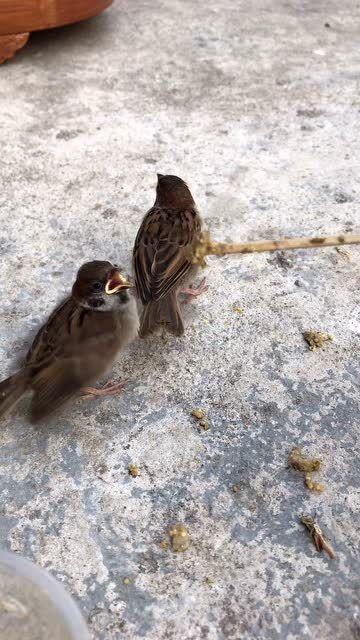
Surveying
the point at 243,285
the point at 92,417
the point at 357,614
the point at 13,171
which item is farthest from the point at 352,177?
the point at 357,614

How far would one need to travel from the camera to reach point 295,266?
12.4ft

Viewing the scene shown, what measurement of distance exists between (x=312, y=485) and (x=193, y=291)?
131cm

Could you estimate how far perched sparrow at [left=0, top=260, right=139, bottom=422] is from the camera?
9.44 ft

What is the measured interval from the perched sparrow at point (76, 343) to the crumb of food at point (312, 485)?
1003 millimetres

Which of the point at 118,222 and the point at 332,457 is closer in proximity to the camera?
the point at 332,457

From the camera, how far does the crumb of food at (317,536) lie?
2.52 meters

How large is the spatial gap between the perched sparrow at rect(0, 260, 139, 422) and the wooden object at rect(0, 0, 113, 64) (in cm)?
319

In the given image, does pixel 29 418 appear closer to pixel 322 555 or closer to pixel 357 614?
pixel 322 555

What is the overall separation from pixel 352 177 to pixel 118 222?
5.31ft

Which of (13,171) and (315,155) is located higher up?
(13,171)

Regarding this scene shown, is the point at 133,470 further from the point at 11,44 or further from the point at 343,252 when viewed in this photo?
the point at 11,44

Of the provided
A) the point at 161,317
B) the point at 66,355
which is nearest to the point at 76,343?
the point at 66,355

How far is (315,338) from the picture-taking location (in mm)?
3361

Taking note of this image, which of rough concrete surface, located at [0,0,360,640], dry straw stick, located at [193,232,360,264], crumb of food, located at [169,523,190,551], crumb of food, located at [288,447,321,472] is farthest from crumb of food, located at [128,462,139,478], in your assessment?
dry straw stick, located at [193,232,360,264]
